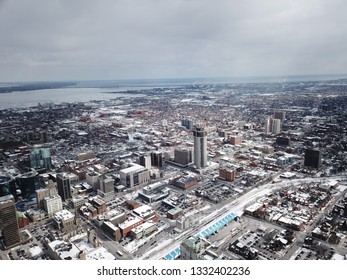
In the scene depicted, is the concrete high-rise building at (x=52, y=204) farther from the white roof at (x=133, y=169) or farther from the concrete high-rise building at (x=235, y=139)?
the concrete high-rise building at (x=235, y=139)

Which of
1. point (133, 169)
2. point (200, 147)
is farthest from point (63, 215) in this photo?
point (200, 147)

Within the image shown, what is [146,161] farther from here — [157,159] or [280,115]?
[280,115]

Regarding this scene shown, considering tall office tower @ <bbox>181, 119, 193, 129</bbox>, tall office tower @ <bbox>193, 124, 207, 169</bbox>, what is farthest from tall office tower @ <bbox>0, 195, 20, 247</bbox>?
tall office tower @ <bbox>181, 119, 193, 129</bbox>

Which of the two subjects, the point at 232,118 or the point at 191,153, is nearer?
the point at 191,153

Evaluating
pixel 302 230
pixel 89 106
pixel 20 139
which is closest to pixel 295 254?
pixel 302 230

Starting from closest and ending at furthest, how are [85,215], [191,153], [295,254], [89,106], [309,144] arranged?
[295,254], [85,215], [191,153], [309,144], [89,106]

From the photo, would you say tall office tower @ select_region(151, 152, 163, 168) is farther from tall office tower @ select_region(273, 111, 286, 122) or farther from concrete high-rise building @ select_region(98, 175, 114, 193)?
tall office tower @ select_region(273, 111, 286, 122)

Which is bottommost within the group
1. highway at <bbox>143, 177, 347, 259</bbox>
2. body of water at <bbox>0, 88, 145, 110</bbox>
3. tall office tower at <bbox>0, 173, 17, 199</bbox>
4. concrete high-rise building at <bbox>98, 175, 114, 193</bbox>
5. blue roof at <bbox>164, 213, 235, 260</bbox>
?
highway at <bbox>143, 177, 347, 259</bbox>

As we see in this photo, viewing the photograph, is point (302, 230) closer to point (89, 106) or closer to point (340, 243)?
point (340, 243)
